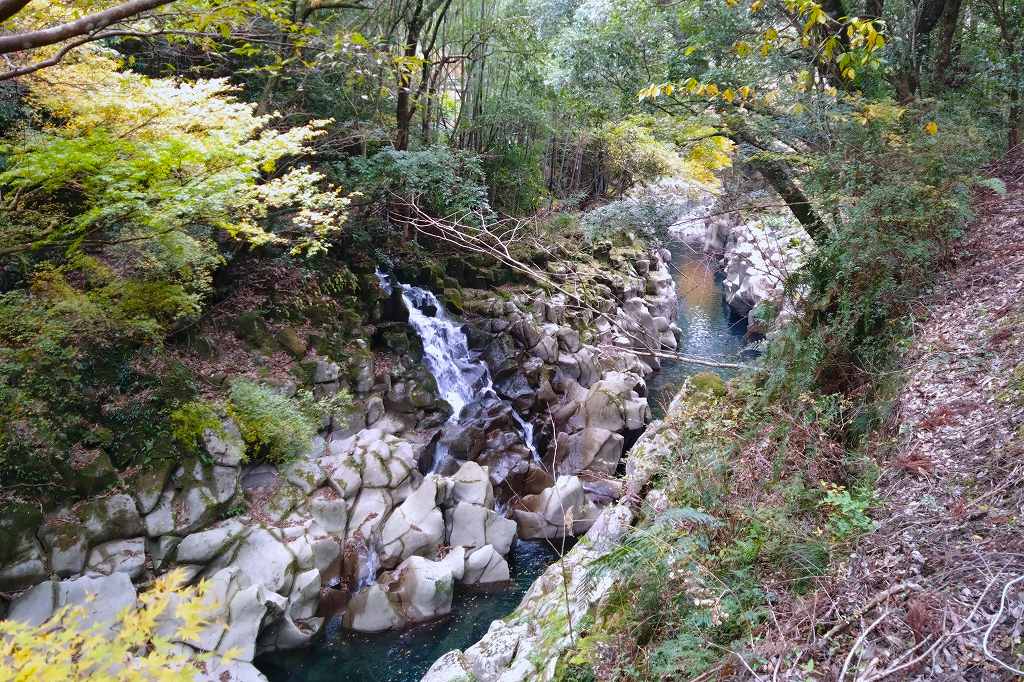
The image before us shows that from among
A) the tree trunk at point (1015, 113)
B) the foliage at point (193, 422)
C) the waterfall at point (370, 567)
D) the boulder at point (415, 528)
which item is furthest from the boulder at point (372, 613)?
the tree trunk at point (1015, 113)

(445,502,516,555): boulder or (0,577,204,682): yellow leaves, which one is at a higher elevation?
(0,577,204,682): yellow leaves

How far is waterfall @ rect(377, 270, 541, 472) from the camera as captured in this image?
11.2 meters

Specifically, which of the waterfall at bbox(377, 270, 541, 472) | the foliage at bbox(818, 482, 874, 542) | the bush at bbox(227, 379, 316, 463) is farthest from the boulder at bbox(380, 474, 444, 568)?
the foliage at bbox(818, 482, 874, 542)

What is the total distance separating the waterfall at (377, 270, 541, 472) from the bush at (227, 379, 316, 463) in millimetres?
2866

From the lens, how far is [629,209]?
1005cm

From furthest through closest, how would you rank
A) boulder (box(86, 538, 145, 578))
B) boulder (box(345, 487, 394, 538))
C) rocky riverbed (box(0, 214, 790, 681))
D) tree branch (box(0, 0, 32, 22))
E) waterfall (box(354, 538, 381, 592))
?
boulder (box(345, 487, 394, 538)) → waterfall (box(354, 538, 381, 592)) → boulder (box(86, 538, 145, 578)) → rocky riverbed (box(0, 214, 790, 681)) → tree branch (box(0, 0, 32, 22))

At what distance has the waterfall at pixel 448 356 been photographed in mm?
11227

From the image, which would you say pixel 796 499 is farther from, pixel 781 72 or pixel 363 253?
pixel 363 253

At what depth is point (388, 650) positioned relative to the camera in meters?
6.87

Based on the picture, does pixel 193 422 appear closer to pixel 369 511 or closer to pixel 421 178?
pixel 369 511

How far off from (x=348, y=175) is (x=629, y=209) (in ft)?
17.6

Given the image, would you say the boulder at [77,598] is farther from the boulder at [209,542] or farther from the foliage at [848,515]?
the foliage at [848,515]

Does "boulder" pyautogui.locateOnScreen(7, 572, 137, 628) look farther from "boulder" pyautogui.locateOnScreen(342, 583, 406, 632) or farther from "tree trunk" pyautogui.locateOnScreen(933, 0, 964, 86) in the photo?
"tree trunk" pyautogui.locateOnScreen(933, 0, 964, 86)

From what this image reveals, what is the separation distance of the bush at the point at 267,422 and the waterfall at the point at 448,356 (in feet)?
9.40
